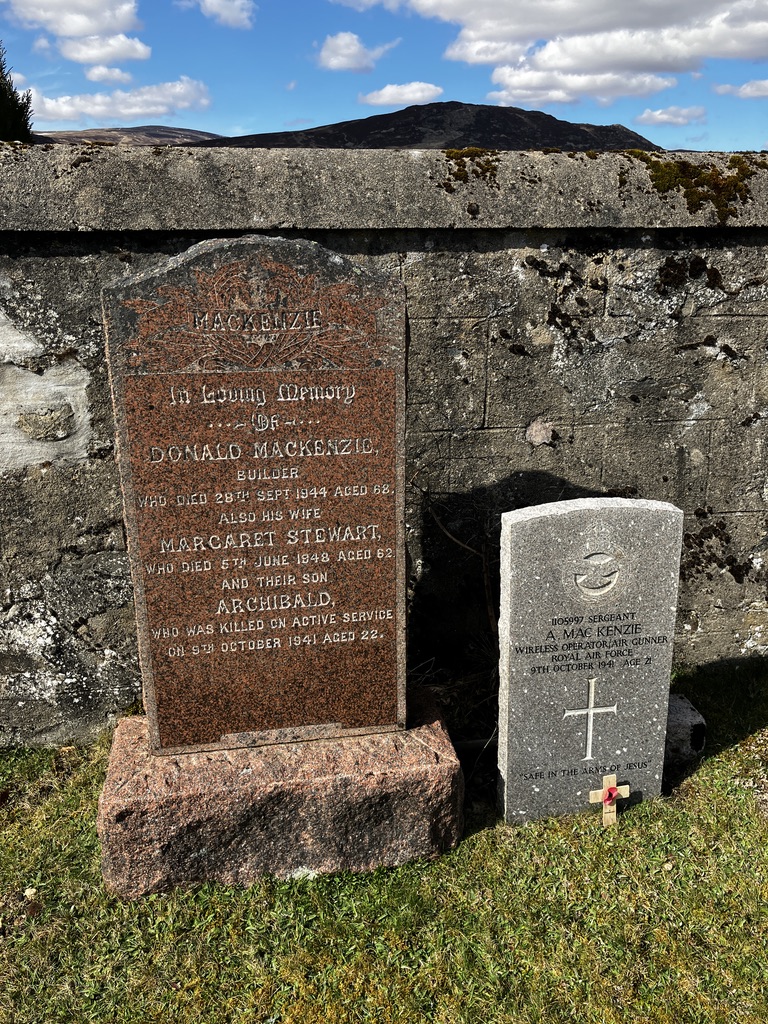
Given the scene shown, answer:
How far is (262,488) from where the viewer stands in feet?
8.86

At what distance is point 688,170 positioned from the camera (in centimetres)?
339

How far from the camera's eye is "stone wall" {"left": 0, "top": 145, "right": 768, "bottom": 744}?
10.1 feet

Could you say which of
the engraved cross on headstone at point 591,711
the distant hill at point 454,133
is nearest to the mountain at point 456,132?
the distant hill at point 454,133

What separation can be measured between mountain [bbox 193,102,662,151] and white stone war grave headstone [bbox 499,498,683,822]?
4.51m

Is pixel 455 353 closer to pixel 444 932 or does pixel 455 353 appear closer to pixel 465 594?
pixel 465 594

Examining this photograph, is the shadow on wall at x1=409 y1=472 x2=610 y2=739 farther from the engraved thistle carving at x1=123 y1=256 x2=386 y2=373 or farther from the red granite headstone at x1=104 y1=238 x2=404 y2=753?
the engraved thistle carving at x1=123 y1=256 x2=386 y2=373

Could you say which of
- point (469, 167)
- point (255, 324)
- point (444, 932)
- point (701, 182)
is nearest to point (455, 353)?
point (469, 167)

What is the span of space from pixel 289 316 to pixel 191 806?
5.64 ft

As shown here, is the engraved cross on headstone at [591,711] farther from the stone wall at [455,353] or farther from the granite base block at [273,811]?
the stone wall at [455,353]

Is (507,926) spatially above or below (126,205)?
below

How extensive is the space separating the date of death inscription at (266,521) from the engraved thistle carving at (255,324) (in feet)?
0.31

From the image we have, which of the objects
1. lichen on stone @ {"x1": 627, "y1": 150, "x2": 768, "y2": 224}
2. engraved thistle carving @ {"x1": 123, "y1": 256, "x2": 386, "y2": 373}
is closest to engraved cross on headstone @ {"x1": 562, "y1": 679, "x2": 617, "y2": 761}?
engraved thistle carving @ {"x1": 123, "y1": 256, "x2": 386, "y2": 373}

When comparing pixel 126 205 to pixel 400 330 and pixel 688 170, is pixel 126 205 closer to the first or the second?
pixel 400 330

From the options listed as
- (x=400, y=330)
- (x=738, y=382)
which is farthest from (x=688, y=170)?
(x=400, y=330)
